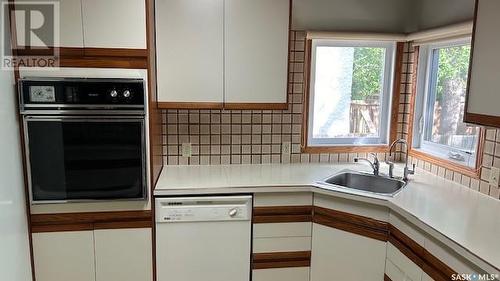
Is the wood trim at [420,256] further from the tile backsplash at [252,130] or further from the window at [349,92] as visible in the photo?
the window at [349,92]

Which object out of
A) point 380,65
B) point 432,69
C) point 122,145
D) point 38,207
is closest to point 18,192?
point 38,207

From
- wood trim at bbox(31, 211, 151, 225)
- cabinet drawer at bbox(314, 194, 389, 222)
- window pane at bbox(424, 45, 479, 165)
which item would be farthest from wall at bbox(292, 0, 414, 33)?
wood trim at bbox(31, 211, 151, 225)

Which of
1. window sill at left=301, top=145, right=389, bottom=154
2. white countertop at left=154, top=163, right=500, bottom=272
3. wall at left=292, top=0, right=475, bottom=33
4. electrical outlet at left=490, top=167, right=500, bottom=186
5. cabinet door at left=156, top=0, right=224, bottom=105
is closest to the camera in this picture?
white countertop at left=154, top=163, right=500, bottom=272

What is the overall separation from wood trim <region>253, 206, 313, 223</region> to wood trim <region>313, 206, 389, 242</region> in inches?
2.3

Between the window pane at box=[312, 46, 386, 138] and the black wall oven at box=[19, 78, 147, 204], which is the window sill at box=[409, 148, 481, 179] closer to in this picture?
the window pane at box=[312, 46, 386, 138]

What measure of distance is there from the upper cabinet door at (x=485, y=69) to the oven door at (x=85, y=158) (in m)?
1.72

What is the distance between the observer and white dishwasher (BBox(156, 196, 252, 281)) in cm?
215

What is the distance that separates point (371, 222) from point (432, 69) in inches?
51.6

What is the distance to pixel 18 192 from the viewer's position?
1.89 metres

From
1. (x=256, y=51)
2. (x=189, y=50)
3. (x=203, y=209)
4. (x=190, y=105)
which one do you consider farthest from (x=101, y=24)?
(x=203, y=209)

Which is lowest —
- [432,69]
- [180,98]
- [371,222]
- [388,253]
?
[388,253]

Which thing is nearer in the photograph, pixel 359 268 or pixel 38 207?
pixel 38 207

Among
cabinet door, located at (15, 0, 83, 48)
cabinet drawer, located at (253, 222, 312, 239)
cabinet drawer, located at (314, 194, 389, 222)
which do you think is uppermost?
cabinet door, located at (15, 0, 83, 48)

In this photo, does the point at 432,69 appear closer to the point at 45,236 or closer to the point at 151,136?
the point at 151,136
